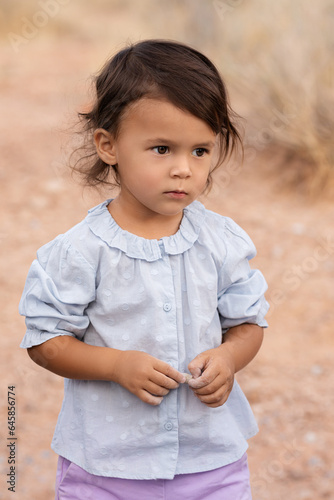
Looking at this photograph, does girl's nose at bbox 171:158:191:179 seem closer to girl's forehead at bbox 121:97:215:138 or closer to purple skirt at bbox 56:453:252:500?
girl's forehead at bbox 121:97:215:138

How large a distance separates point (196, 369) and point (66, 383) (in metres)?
0.38

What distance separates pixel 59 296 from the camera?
5.40 ft

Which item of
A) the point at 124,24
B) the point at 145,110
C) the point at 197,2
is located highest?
the point at 145,110

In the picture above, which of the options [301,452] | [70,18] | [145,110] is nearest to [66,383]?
[145,110]

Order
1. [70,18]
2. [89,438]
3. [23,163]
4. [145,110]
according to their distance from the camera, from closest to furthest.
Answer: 1. [145,110]
2. [89,438]
3. [23,163]
4. [70,18]

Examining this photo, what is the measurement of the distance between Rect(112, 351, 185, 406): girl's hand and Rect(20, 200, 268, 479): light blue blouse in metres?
0.06

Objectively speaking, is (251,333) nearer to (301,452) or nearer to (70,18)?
(301,452)

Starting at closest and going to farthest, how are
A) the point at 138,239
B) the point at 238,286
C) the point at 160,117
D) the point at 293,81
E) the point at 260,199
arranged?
the point at 160,117 < the point at 138,239 < the point at 238,286 < the point at 260,199 < the point at 293,81

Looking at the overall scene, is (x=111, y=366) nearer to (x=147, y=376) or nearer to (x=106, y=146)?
(x=147, y=376)

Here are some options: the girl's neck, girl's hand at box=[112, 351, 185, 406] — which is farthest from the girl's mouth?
girl's hand at box=[112, 351, 185, 406]

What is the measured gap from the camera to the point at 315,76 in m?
5.90

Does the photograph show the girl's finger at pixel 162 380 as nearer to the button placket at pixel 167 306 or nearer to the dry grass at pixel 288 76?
the button placket at pixel 167 306

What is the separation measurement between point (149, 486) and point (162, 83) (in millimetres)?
930

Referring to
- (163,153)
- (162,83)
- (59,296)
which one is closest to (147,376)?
(59,296)
